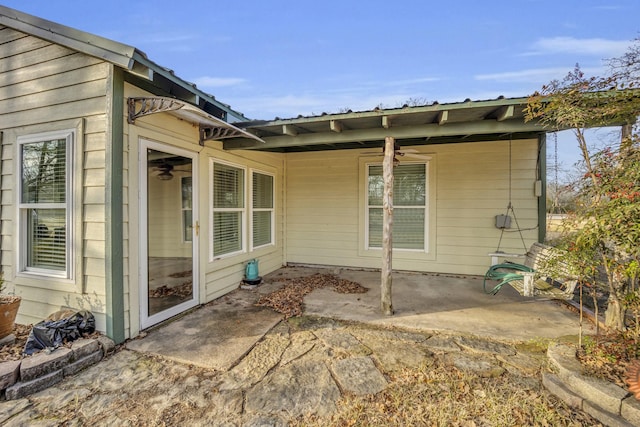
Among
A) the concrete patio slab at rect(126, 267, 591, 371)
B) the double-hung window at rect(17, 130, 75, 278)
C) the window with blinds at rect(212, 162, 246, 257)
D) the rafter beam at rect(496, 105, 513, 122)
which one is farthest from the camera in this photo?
the window with blinds at rect(212, 162, 246, 257)

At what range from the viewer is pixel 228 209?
4.61 m

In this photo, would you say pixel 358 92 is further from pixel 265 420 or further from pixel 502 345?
pixel 265 420

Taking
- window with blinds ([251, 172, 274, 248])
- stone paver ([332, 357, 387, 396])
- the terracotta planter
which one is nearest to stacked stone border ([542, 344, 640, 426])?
stone paver ([332, 357, 387, 396])

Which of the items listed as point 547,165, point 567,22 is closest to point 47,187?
point 547,165

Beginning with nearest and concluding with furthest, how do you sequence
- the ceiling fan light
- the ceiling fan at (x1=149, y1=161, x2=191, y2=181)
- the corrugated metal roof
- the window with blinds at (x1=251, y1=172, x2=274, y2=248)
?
the corrugated metal roof
the ceiling fan at (x1=149, y1=161, x2=191, y2=181)
the ceiling fan light
the window with blinds at (x1=251, y1=172, x2=274, y2=248)

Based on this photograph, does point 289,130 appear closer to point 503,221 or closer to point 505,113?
point 505,113

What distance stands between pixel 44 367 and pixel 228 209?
2.79m

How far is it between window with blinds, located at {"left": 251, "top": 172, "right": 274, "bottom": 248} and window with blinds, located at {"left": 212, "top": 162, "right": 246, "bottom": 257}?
33 cm

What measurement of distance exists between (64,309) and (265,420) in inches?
102

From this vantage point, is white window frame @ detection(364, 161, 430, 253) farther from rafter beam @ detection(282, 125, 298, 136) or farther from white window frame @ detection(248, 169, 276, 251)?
rafter beam @ detection(282, 125, 298, 136)

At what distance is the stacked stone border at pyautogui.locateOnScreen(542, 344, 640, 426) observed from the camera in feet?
5.75

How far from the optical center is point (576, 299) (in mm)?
4195

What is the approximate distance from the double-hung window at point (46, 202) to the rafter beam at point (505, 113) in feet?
15.4

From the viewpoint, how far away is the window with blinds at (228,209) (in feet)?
14.2
